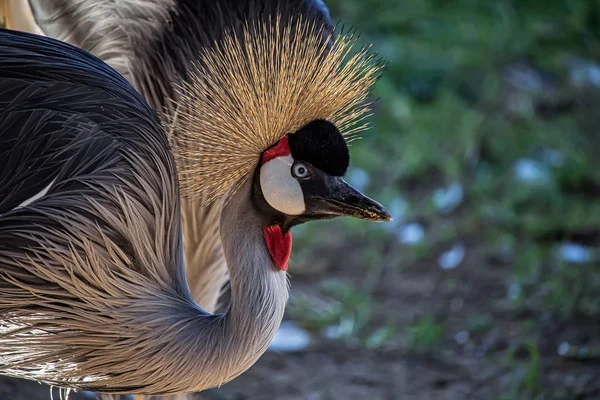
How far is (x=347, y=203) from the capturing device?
5.87 feet

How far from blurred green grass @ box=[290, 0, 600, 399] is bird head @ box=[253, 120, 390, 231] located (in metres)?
0.83

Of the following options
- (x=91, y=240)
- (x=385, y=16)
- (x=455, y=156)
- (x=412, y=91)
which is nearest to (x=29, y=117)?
(x=91, y=240)

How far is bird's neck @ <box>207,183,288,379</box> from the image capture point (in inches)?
70.2

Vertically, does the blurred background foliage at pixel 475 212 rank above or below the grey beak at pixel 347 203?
above

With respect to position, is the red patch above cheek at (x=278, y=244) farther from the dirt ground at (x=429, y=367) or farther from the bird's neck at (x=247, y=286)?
the dirt ground at (x=429, y=367)

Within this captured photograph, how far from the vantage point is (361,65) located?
1926 millimetres

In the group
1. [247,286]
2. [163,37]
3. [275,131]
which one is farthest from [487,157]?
[247,286]

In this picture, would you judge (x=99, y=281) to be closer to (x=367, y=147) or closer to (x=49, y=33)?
(x=49, y=33)

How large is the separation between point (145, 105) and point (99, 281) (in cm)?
41

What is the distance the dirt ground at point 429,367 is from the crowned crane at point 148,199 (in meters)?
0.75

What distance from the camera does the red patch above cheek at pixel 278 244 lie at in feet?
6.08

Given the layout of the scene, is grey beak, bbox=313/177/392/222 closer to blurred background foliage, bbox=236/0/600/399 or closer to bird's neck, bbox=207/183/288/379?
bird's neck, bbox=207/183/288/379

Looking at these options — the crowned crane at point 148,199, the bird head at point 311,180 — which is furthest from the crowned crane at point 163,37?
the bird head at point 311,180

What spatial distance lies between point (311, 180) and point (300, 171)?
3 centimetres
